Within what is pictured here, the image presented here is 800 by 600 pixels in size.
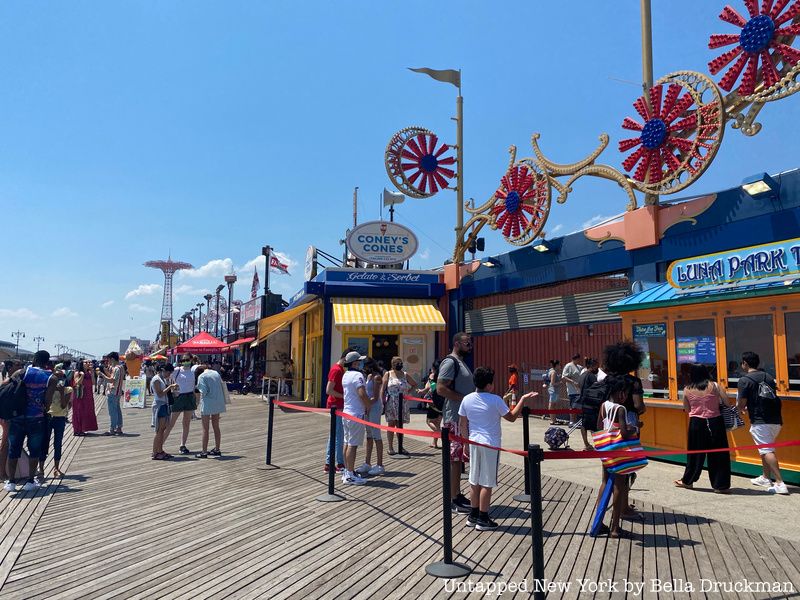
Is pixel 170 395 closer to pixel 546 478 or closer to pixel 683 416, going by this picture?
pixel 546 478

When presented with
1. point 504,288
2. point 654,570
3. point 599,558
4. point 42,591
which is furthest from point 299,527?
point 504,288

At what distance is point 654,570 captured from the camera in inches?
169

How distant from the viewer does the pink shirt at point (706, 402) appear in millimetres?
6699

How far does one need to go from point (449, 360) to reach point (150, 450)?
7007mm

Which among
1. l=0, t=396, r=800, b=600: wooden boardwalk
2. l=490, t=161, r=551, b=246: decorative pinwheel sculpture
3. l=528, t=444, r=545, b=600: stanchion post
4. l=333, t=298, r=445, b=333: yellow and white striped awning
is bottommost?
l=0, t=396, r=800, b=600: wooden boardwalk

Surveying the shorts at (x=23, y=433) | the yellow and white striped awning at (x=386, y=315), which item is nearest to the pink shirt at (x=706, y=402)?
the shorts at (x=23, y=433)

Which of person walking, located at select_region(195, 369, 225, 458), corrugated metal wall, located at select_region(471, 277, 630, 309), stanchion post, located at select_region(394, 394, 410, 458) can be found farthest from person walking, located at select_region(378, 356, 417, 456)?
corrugated metal wall, located at select_region(471, 277, 630, 309)

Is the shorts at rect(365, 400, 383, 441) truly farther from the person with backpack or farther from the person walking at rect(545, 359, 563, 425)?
the person walking at rect(545, 359, 563, 425)

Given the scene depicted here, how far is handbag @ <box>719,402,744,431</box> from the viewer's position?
6723 mm

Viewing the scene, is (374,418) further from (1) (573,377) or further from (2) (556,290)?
(2) (556,290)

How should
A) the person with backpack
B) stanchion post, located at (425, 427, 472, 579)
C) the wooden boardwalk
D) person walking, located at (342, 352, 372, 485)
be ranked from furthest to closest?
person walking, located at (342, 352, 372, 485)
the person with backpack
stanchion post, located at (425, 427, 472, 579)
the wooden boardwalk

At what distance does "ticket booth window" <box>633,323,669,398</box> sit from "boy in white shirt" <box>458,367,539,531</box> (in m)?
4.61

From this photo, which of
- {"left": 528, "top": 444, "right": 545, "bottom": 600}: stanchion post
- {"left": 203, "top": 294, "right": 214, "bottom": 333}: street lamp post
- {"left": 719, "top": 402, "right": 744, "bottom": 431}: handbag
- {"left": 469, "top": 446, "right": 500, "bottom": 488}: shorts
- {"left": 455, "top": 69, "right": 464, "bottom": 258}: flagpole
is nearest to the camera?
{"left": 528, "top": 444, "right": 545, "bottom": 600}: stanchion post

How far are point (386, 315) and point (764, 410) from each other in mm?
12232
